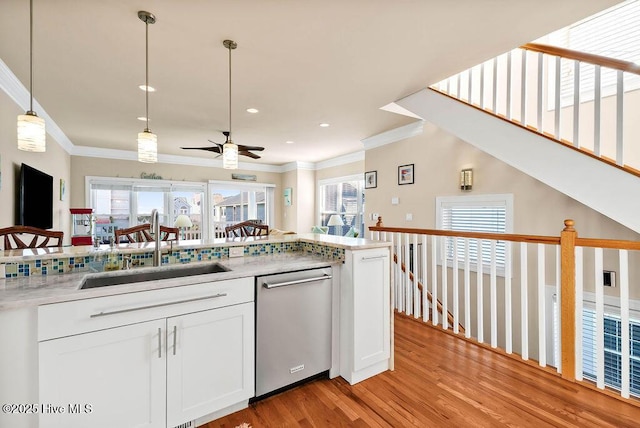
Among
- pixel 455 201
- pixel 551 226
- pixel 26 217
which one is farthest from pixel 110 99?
pixel 551 226

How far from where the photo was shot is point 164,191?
6566 mm

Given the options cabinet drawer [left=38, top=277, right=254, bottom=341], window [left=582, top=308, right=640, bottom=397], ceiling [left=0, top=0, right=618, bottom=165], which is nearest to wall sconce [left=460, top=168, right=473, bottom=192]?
ceiling [left=0, top=0, right=618, bottom=165]

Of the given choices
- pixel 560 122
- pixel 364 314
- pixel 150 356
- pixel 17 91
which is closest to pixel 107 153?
pixel 17 91

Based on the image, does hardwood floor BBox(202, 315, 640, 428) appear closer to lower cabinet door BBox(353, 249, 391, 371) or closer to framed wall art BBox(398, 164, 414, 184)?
lower cabinet door BBox(353, 249, 391, 371)

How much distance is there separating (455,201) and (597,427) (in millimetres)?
2728

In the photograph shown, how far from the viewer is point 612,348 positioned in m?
2.79

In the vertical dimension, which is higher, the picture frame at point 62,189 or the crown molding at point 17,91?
the crown molding at point 17,91

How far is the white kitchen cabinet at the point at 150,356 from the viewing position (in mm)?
1259

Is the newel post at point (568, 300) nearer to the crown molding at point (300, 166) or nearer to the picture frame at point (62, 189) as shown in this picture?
the crown molding at point (300, 166)

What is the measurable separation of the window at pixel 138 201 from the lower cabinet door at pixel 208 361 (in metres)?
5.29

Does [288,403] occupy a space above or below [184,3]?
below

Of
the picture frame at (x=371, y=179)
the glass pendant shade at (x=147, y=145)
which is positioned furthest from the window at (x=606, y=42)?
the glass pendant shade at (x=147, y=145)

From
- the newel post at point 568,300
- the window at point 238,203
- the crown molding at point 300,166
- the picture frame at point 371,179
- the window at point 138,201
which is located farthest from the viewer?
the crown molding at point 300,166

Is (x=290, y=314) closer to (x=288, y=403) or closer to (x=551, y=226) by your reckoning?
(x=288, y=403)
